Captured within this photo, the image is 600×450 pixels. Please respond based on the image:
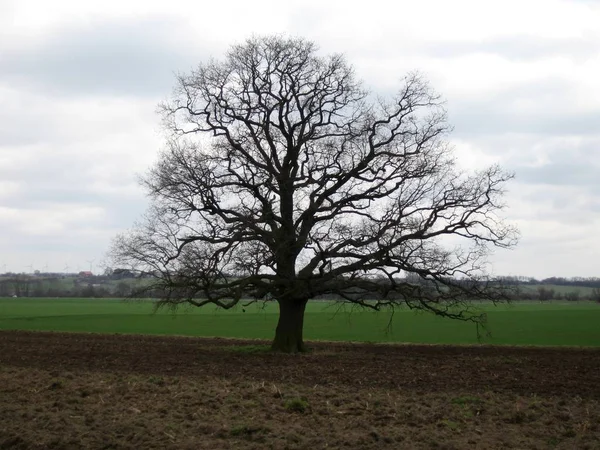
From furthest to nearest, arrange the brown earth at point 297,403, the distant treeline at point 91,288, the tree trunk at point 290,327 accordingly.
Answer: the distant treeline at point 91,288 < the tree trunk at point 290,327 < the brown earth at point 297,403

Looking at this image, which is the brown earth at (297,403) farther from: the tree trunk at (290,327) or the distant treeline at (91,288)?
the distant treeline at (91,288)

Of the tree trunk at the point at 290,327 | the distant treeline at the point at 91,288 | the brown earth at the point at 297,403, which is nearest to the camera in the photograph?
the brown earth at the point at 297,403

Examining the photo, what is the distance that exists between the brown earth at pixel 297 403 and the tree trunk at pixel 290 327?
4103 mm

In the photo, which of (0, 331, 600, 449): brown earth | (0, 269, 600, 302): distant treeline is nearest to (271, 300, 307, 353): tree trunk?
(0, 331, 600, 449): brown earth

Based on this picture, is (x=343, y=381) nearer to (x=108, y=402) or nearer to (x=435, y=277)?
(x=108, y=402)

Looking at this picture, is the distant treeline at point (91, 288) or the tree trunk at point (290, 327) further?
the distant treeline at point (91, 288)

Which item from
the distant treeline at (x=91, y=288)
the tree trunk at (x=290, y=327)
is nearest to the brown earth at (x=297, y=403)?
the tree trunk at (x=290, y=327)

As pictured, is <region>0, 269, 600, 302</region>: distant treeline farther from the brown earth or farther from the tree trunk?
the brown earth

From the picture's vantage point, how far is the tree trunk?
3144cm

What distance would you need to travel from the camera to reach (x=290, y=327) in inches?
1241

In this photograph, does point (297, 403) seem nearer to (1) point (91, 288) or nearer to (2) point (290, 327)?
(2) point (290, 327)

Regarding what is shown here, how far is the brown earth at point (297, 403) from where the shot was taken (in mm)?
12648

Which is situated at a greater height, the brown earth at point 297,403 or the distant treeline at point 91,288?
the distant treeline at point 91,288

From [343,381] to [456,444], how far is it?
8.31m
